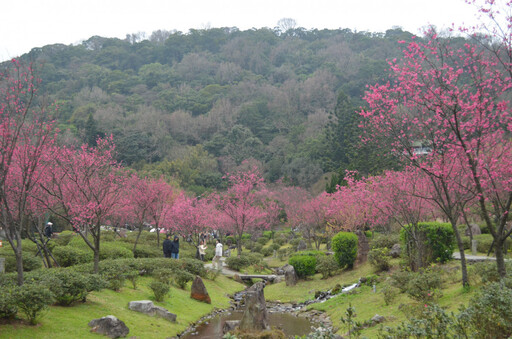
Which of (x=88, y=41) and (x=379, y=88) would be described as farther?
(x=88, y=41)

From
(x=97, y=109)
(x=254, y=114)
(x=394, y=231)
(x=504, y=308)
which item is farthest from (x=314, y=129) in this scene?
(x=504, y=308)

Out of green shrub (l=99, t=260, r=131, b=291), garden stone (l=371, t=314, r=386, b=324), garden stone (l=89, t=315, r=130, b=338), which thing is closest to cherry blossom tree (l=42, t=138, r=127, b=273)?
green shrub (l=99, t=260, r=131, b=291)

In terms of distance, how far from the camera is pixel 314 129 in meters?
65.1

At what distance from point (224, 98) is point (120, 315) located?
71.9 m

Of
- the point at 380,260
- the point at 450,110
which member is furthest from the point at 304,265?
the point at 450,110

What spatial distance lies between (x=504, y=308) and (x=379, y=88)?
223 inches

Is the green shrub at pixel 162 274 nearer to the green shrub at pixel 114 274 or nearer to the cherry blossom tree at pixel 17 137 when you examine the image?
the green shrub at pixel 114 274

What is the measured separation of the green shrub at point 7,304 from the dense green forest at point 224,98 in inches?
1015

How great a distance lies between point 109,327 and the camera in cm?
884

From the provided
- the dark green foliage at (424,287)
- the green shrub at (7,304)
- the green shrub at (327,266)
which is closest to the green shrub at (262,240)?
the green shrub at (327,266)

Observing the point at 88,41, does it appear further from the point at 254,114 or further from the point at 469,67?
the point at 469,67

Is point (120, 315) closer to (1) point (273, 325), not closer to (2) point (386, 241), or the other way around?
(1) point (273, 325)

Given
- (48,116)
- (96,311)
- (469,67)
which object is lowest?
(96,311)

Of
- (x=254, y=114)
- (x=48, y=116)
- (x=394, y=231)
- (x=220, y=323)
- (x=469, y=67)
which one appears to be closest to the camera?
(x=469, y=67)
